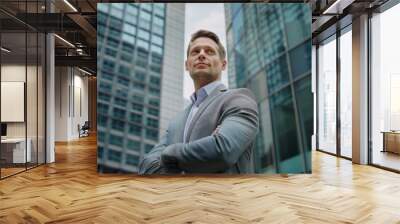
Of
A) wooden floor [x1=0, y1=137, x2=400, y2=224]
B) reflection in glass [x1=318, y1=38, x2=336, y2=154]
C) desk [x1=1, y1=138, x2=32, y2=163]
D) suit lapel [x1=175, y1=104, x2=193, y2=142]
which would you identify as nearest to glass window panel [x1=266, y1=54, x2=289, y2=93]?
suit lapel [x1=175, y1=104, x2=193, y2=142]

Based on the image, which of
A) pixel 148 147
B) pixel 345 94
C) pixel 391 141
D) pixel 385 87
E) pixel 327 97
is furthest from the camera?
pixel 327 97

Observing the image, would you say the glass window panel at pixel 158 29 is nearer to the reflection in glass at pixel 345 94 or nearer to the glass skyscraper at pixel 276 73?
the glass skyscraper at pixel 276 73

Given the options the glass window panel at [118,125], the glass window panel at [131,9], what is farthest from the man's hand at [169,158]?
the glass window panel at [131,9]

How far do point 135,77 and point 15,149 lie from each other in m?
2.72

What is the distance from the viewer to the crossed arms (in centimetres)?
632

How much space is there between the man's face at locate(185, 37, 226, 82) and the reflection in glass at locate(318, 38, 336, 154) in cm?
491

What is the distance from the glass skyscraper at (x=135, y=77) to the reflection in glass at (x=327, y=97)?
547 centimetres

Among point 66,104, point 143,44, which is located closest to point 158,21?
point 143,44

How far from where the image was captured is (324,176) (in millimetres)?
6906

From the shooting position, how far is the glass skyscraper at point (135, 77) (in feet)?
21.7

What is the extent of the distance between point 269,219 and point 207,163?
2427mm

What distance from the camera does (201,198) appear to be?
5.12 m

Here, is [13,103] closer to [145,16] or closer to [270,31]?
[145,16]

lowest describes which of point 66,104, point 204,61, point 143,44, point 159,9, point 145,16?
point 66,104
